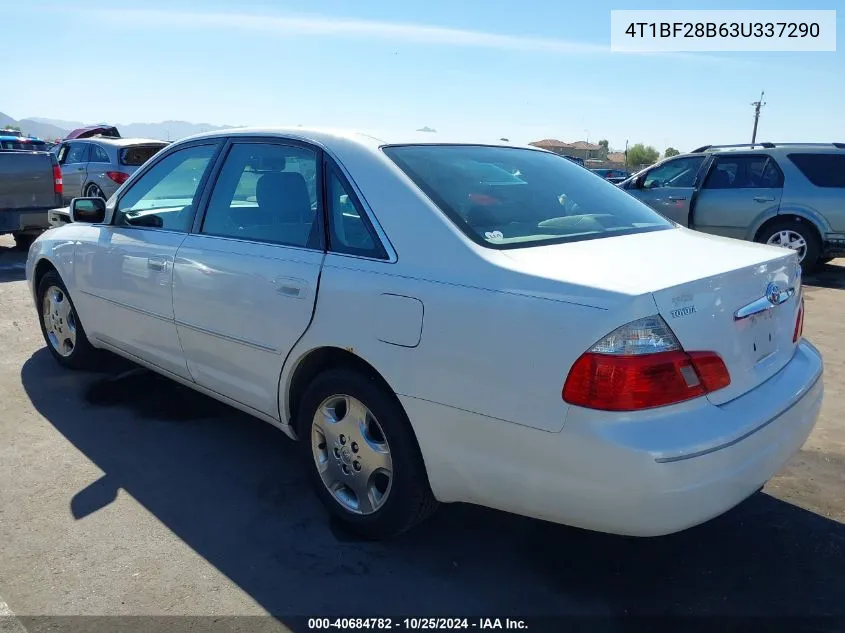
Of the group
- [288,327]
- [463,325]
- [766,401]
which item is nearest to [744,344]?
[766,401]

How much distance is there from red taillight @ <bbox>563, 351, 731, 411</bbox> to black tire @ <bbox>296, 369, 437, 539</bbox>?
0.73 metres

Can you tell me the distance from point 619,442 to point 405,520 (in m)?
1.01

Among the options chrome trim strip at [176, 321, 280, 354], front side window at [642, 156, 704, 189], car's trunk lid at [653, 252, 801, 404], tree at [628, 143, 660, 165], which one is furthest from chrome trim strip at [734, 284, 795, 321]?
tree at [628, 143, 660, 165]

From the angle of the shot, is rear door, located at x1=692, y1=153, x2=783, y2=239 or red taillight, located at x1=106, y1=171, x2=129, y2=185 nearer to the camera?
rear door, located at x1=692, y1=153, x2=783, y2=239

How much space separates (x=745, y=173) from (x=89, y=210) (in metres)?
8.13

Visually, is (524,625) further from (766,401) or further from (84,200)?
(84,200)

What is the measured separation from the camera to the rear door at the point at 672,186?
9.71m

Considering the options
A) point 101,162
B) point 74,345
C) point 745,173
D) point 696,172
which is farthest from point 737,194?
point 101,162

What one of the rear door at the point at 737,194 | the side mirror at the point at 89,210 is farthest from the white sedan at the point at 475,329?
the rear door at the point at 737,194

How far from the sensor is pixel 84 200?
4496mm

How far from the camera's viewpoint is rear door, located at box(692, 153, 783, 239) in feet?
29.9

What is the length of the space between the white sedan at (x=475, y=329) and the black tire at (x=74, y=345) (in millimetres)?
1188

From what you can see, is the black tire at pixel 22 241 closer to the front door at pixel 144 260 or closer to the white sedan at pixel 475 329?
the front door at pixel 144 260

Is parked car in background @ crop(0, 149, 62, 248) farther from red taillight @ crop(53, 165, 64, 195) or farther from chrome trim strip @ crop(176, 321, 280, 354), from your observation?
chrome trim strip @ crop(176, 321, 280, 354)
